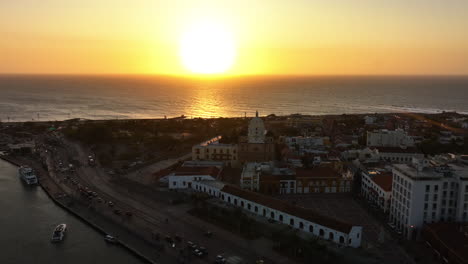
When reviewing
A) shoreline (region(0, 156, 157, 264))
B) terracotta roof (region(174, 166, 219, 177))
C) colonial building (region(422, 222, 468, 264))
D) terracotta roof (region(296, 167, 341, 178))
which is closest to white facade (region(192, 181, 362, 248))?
terracotta roof (region(174, 166, 219, 177))

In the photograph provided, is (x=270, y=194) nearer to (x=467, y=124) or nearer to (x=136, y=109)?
(x=467, y=124)

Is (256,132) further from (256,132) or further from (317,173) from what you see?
(317,173)

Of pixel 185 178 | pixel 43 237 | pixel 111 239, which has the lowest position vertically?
pixel 43 237

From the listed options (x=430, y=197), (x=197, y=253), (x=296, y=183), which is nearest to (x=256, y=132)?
(x=296, y=183)

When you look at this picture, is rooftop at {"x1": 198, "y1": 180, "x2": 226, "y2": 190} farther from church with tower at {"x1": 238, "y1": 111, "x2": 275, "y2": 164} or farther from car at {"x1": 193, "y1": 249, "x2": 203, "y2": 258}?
car at {"x1": 193, "y1": 249, "x2": 203, "y2": 258}

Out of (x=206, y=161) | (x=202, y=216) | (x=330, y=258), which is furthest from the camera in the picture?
(x=206, y=161)

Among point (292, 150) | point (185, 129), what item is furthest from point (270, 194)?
point (185, 129)

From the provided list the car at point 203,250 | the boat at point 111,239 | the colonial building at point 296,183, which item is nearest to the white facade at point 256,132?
the colonial building at point 296,183
